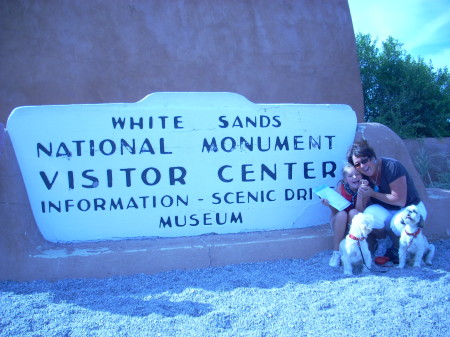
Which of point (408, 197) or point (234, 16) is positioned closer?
point (408, 197)

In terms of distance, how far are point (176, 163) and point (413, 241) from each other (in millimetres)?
2150

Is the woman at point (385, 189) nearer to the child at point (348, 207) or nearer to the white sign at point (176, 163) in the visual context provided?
the child at point (348, 207)

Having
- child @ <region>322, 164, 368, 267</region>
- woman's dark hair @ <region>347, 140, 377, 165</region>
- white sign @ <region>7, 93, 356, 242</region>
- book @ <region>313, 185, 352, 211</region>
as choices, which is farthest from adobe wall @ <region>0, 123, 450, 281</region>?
woman's dark hair @ <region>347, 140, 377, 165</region>

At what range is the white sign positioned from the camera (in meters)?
3.28

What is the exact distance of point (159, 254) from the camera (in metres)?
3.16

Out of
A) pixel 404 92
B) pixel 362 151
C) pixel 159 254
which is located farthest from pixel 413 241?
pixel 404 92

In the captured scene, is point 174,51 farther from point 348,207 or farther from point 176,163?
point 348,207

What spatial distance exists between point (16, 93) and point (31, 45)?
86 centimetres

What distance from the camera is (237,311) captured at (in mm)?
2455

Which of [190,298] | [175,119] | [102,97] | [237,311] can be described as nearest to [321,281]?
[237,311]

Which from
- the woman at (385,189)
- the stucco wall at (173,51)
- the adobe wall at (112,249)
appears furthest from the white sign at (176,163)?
the stucco wall at (173,51)

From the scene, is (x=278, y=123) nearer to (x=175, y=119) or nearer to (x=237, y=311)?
(x=175, y=119)

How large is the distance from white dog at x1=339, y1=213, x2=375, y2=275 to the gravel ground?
0.10 meters

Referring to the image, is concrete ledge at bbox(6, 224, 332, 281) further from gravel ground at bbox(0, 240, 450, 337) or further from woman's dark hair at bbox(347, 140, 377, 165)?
woman's dark hair at bbox(347, 140, 377, 165)
